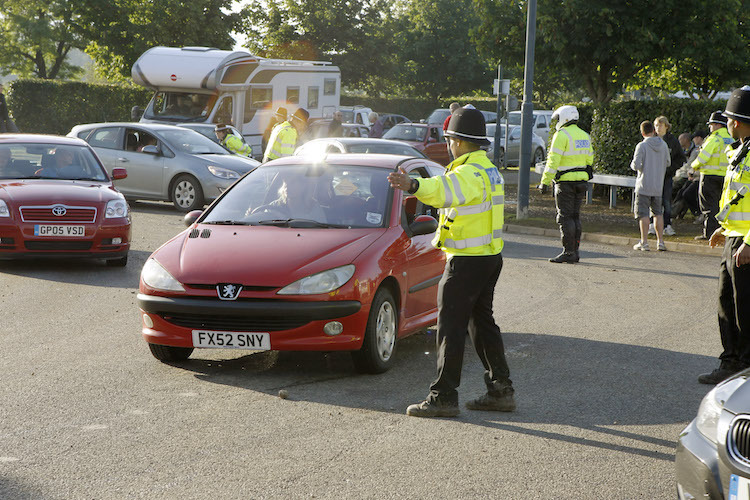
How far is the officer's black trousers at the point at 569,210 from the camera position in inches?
542

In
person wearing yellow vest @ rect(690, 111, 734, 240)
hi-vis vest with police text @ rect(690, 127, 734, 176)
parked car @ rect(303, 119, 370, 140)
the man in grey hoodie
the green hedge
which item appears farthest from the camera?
the green hedge

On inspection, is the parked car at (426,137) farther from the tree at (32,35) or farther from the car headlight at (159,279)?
the tree at (32,35)

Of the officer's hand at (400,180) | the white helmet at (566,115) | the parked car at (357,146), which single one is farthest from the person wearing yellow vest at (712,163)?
the officer's hand at (400,180)

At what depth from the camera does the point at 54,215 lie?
11.8 m

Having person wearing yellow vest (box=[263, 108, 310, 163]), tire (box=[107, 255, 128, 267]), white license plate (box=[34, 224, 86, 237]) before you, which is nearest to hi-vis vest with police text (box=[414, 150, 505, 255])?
white license plate (box=[34, 224, 86, 237])

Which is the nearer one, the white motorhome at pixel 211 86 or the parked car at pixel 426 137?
the white motorhome at pixel 211 86

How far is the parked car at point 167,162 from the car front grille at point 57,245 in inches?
265

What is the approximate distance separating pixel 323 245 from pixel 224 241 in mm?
753

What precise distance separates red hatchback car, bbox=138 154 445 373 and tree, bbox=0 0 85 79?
53520 mm

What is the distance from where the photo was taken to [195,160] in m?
A: 18.9

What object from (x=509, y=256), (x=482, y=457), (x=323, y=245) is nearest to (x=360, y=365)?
(x=323, y=245)

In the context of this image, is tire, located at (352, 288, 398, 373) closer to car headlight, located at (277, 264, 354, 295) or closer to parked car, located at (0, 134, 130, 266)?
car headlight, located at (277, 264, 354, 295)

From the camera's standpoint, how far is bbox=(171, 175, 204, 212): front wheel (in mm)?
18719

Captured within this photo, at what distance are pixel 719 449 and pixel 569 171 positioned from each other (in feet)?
32.9
